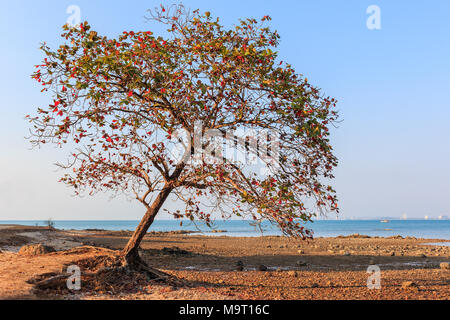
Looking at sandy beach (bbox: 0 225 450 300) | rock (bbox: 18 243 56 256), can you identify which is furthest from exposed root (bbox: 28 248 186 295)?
rock (bbox: 18 243 56 256)

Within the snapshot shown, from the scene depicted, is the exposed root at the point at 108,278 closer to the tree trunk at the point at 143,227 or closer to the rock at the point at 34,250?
the tree trunk at the point at 143,227

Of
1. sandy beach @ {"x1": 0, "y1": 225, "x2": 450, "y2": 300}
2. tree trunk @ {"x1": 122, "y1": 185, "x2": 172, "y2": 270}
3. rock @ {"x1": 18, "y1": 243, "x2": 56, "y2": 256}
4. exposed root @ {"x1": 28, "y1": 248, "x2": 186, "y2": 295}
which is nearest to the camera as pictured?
sandy beach @ {"x1": 0, "y1": 225, "x2": 450, "y2": 300}

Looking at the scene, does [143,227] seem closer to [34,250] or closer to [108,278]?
[108,278]

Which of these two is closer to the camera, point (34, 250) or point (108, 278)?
point (108, 278)

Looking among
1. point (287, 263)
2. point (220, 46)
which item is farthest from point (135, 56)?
point (287, 263)

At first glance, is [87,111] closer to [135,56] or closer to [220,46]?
[135,56]

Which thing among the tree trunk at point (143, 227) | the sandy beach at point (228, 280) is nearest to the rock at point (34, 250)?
the sandy beach at point (228, 280)

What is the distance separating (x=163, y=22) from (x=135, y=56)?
1.65 m

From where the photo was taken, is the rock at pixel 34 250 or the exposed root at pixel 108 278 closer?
the exposed root at pixel 108 278

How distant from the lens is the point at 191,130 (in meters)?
10.8

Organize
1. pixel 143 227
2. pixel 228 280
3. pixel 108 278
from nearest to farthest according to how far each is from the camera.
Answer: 1. pixel 108 278
2. pixel 143 227
3. pixel 228 280

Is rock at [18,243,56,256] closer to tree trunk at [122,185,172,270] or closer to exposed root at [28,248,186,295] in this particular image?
exposed root at [28,248,186,295]

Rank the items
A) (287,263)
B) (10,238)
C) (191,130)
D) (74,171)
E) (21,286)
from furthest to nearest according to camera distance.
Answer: (10,238) → (287,263) → (74,171) → (191,130) → (21,286)

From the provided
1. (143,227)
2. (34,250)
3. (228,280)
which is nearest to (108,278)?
(143,227)
